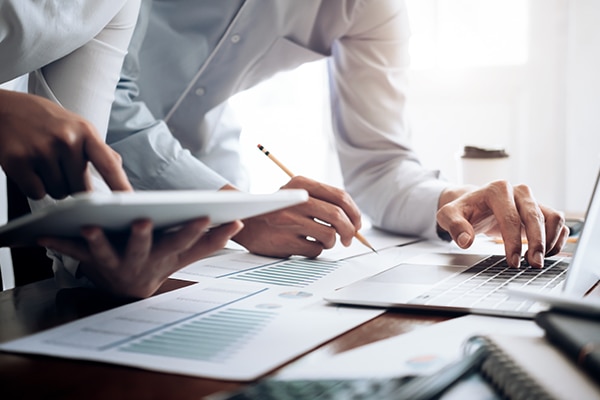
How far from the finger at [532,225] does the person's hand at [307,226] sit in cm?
22

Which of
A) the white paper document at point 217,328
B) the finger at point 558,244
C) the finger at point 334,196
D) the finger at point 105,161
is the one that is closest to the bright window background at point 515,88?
the finger at point 558,244

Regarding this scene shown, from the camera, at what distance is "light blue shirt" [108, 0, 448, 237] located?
4.03 feet

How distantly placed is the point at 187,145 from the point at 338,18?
1.32 feet

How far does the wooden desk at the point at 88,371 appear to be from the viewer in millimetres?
430

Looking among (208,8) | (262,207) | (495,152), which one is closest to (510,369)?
(262,207)

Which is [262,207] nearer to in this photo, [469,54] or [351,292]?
[351,292]

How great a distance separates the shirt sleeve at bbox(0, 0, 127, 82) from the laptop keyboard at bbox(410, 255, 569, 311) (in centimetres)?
49

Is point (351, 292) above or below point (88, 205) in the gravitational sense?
below

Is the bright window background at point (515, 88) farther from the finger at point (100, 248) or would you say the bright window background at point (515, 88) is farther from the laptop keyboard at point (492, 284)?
the finger at point (100, 248)

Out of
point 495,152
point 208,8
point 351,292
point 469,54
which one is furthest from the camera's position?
point 469,54

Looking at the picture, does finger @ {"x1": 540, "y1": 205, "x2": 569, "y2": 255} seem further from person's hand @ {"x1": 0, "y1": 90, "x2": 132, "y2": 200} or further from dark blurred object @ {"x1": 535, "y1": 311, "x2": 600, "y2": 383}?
person's hand @ {"x1": 0, "y1": 90, "x2": 132, "y2": 200}

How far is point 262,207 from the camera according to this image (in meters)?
0.58

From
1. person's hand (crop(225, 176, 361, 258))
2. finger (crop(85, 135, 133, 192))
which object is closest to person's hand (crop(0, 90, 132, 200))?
finger (crop(85, 135, 133, 192))

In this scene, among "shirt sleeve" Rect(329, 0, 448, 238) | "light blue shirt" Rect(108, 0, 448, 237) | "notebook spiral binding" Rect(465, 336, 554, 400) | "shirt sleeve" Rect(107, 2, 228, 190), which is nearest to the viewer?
"notebook spiral binding" Rect(465, 336, 554, 400)
